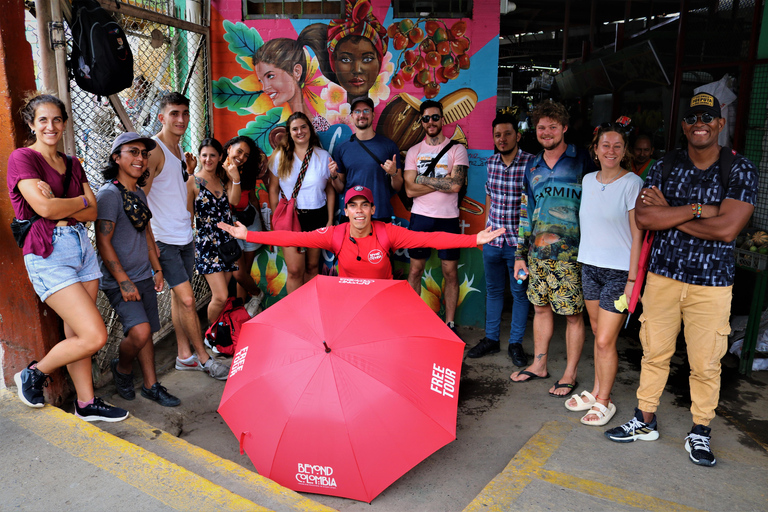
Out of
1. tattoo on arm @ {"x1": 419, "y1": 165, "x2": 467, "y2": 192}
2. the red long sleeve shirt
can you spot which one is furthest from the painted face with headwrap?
the red long sleeve shirt

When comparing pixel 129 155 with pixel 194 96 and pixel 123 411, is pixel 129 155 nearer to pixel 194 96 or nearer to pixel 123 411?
pixel 123 411

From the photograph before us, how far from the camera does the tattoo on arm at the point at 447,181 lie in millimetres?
5449

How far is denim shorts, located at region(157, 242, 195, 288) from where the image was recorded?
179 inches

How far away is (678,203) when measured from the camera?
11.3 ft

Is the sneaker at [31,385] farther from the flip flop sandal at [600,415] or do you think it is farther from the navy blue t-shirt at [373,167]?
the flip flop sandal at [600,415]

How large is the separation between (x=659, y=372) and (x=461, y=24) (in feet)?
12.6

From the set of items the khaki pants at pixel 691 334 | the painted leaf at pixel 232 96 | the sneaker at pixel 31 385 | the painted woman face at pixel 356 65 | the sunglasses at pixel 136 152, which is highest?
the painted woman face at pixel 356 65

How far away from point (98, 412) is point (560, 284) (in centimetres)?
341

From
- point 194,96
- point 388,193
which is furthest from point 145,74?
point 388,193

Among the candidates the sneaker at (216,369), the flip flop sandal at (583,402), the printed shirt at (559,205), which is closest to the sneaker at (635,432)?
the flip flop sandal at (583,402)

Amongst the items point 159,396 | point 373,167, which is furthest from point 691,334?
point 159,396

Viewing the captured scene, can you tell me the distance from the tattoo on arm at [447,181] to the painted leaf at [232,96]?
2.16 metres

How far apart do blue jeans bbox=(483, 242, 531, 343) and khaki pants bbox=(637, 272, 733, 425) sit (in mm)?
1463

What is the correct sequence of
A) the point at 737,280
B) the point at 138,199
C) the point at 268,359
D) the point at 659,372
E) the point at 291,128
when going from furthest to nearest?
1. the point at 737,280
2. the point at 291,128
3. the point at 138,199
4. the point at 659,372
5. the point at 268,359
